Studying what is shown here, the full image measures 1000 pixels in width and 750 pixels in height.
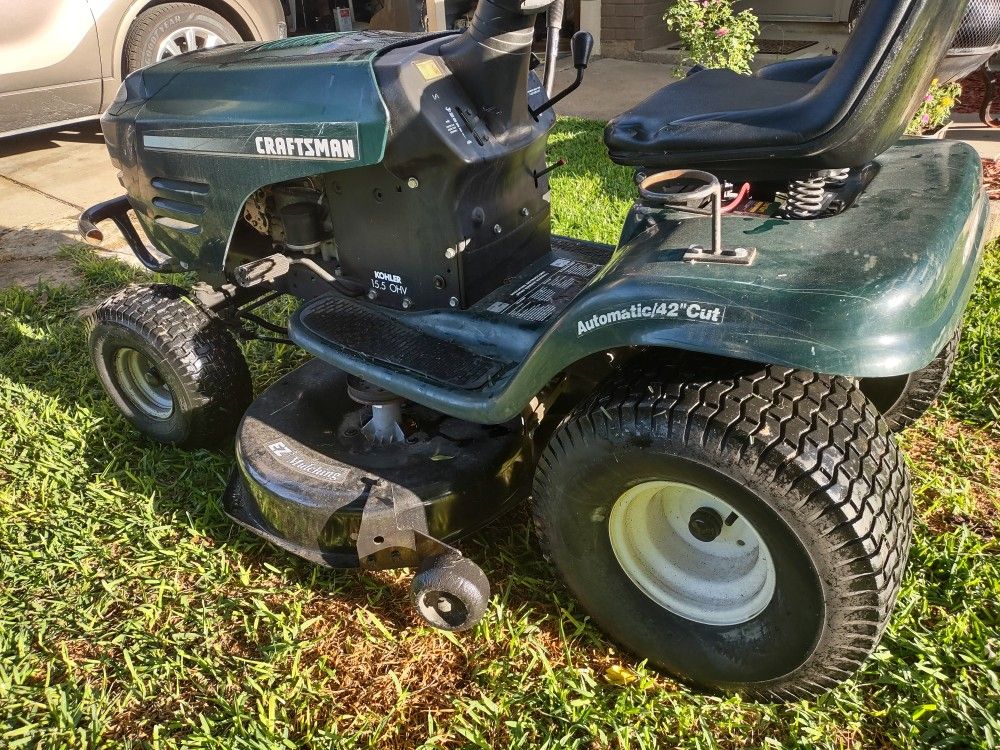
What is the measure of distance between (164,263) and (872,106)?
2.53 metres

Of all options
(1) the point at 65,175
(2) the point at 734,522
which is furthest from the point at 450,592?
(1) the point at 65,175

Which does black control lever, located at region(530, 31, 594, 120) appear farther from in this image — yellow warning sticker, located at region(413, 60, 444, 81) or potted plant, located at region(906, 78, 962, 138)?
potted plant, located at region(906, 78, 962, 138)

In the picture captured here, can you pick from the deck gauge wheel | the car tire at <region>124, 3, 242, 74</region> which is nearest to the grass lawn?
the deck gauge wheel

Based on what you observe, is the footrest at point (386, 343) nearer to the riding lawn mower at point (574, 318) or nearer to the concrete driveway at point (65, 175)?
the riding lawn mower at point (574, 318)

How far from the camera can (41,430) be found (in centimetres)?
322

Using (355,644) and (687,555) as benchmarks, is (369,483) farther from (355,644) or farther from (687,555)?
(687,555)

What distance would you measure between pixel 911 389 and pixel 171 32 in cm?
551

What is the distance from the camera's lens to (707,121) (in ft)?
5.81

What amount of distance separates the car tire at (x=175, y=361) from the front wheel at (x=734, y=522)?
4.55 ft

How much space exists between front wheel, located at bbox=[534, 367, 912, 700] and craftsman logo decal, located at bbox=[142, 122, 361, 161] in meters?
1.04

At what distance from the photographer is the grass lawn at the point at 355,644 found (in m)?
1.95

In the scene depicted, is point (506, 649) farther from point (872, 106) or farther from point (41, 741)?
point (872, 106)

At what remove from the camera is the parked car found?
527 cm

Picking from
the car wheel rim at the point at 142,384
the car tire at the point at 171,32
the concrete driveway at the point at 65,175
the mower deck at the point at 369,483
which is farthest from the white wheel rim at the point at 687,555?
the car tire at the point at 171,32
